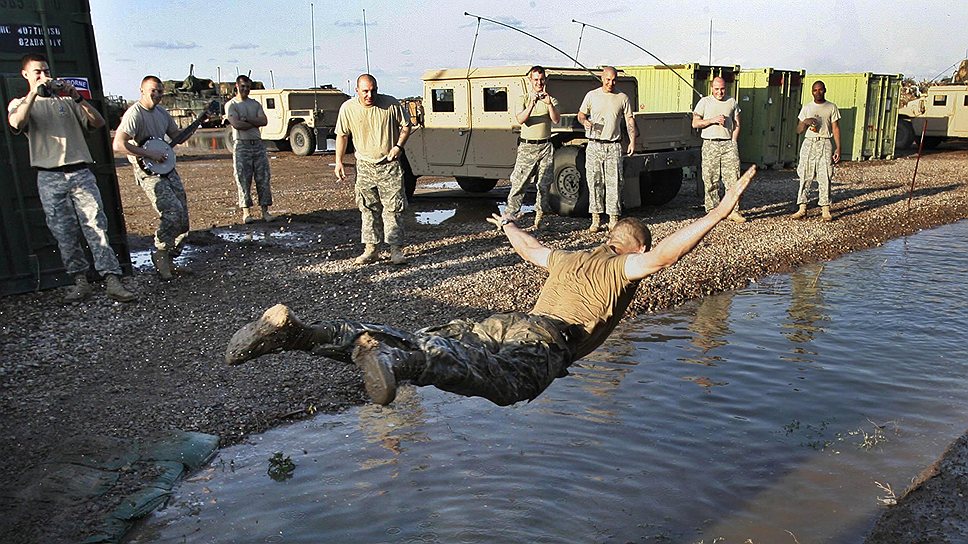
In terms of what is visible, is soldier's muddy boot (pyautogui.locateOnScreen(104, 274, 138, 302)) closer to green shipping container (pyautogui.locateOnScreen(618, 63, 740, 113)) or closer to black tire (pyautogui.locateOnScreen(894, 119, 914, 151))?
green shipping container (pyautogui.locateOnScreen(618, 63, 740, 113))

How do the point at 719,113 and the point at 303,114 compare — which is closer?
the point at 719,113

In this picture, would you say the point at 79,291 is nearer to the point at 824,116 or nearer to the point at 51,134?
the point at 51,134

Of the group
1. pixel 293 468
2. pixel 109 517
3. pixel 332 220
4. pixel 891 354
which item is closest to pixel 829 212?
pixel 891 354

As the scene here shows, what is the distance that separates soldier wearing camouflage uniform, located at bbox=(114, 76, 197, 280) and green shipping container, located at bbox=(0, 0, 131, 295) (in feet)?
1.73

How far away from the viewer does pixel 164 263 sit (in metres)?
7.77

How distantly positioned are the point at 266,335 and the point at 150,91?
5269 mm

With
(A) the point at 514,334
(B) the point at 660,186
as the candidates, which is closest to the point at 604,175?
(B) the point at 660,186

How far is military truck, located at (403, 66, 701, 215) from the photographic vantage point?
1145cm

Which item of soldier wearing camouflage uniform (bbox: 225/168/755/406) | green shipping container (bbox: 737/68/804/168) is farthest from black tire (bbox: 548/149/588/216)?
green shipping container (bbox: 737/68/804/168)

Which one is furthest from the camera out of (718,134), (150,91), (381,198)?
(718,134)

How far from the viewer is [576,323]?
4.05 meters

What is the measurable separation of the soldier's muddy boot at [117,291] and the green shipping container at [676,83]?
1198cm

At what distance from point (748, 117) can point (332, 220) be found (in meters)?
11.0

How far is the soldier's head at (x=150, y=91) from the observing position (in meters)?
7.61
